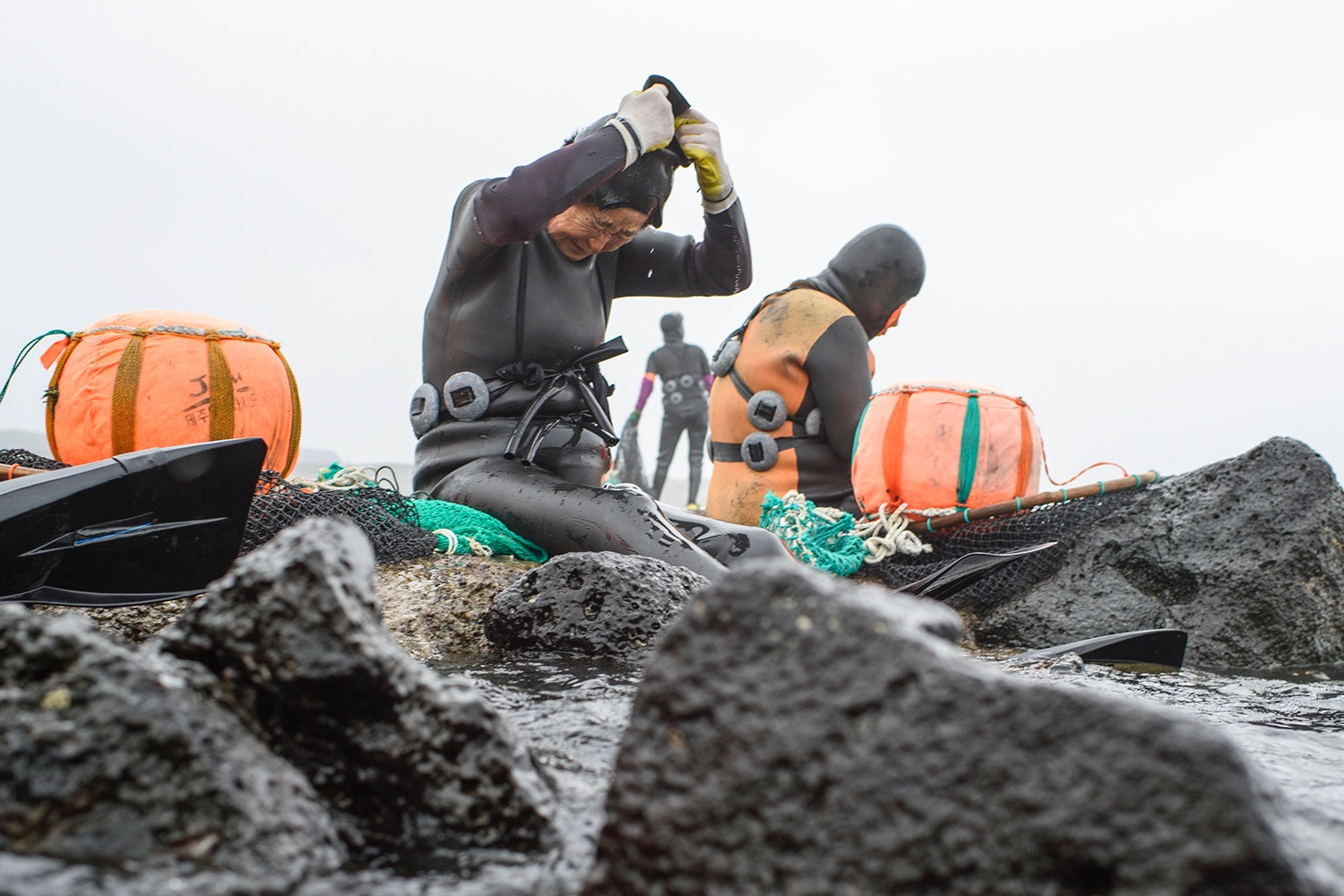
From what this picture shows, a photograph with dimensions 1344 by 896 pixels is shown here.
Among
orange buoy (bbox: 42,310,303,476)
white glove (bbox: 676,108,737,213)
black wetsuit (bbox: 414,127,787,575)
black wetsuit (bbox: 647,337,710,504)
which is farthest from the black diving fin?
black wetsuit (bbox: 647,337,710,504)

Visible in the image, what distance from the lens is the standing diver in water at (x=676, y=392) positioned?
40.9 feet

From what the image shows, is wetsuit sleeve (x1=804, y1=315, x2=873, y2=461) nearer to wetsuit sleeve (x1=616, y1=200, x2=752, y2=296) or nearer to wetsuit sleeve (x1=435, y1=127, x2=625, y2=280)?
wetsuit sleeve (x1=616, y1=200, x2=752, y2=296)

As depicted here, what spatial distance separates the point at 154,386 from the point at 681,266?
2.31 metres

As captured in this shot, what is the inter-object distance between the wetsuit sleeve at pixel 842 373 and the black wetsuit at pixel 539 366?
2.91 ft

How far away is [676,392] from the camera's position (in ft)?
40.9

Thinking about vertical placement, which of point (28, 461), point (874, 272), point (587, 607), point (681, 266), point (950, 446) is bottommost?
point (587, 607)

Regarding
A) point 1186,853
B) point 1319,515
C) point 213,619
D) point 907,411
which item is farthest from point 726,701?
point 1319,515

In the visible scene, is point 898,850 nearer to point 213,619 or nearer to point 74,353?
point 213,619

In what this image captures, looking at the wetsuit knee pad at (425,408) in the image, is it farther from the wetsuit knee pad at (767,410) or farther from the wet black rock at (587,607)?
the wetsuit knee pad at (767,410)

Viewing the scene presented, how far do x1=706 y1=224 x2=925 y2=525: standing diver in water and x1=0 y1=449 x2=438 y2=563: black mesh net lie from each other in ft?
7.13

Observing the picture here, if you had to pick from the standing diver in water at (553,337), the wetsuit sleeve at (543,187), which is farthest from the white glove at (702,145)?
the wetsuit sleeve at (543,187)

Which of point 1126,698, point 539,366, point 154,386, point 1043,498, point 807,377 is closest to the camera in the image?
point 1126,698

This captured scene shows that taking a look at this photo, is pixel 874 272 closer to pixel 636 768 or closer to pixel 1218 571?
pixel 1218 571

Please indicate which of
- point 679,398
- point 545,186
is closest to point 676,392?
point 679,398
